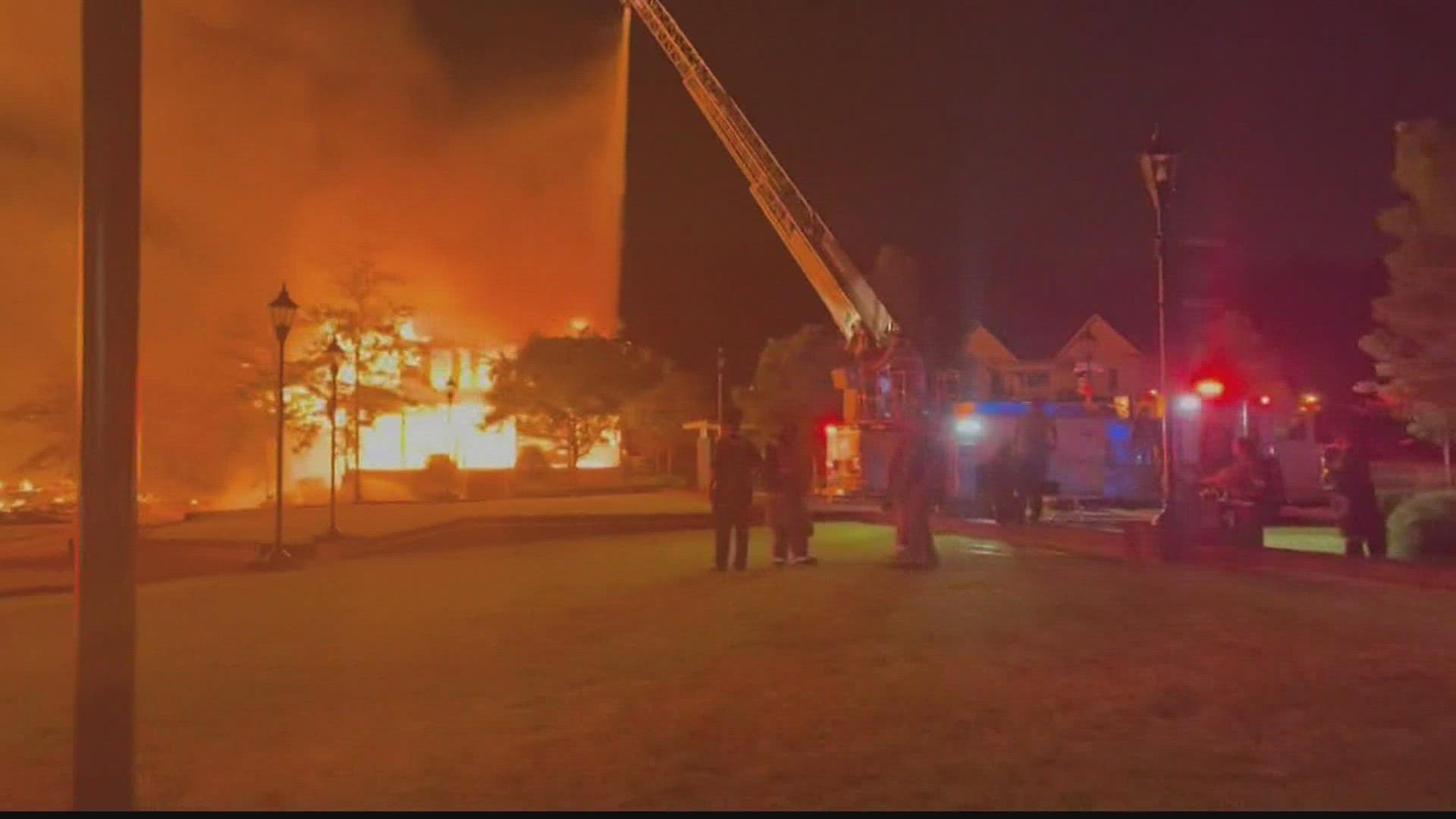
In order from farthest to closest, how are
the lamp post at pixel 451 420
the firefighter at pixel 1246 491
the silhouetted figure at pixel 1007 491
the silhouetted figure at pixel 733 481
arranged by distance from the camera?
the lamp post at pixel 451 420
the silhouetted figure at pixel 1007 491
the firefighter at pixel 1246 491
the silhouetted figure at pixel 733 481

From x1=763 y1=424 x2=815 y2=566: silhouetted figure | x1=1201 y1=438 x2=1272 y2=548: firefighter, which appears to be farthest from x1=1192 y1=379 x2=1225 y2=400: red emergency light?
x1=763 y1=424 x2=815 y2=566: silhouetted figure

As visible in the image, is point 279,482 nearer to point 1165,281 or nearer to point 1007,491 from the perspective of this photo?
point 1007,491

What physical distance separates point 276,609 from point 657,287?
1799 inches

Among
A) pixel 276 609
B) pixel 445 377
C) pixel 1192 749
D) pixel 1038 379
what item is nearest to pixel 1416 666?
pixel 1192 749

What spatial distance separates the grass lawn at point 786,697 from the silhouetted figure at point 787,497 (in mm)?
1559

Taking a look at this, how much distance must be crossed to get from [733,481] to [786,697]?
6553mm

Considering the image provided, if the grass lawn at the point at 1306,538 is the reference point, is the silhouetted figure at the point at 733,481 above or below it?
above

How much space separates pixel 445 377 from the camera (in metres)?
48.0

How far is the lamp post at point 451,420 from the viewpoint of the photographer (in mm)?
43475

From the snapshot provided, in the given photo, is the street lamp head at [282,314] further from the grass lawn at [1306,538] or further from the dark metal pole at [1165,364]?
the grass lawn at [1306,538]

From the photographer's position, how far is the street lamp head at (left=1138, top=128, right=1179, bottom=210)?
14.6 m

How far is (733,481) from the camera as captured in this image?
47.4 feet

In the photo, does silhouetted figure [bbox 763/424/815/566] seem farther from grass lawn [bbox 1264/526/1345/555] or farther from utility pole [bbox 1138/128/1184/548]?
grass lawn [bbox 1264/526/1345/555]

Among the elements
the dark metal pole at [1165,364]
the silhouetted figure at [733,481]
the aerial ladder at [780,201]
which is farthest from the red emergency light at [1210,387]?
the aerial ladder at [780,201]
